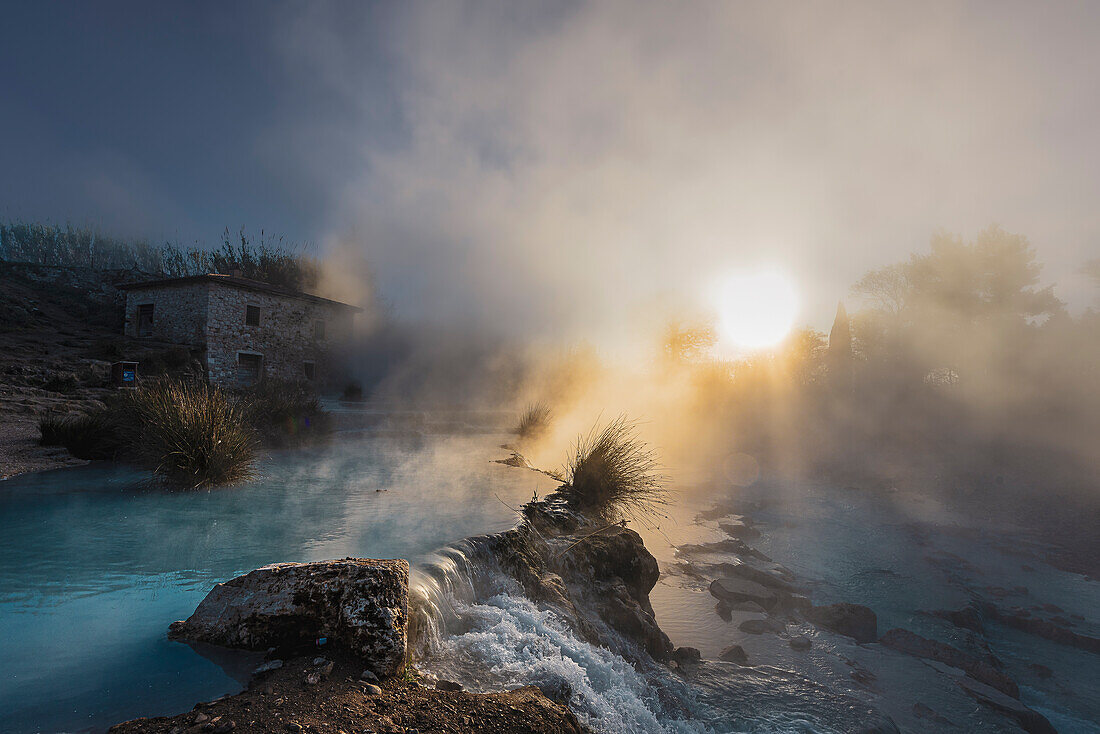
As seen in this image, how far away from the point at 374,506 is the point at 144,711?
387cm

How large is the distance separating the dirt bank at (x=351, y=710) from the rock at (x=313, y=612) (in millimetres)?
138

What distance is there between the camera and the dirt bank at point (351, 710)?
2.16 meters

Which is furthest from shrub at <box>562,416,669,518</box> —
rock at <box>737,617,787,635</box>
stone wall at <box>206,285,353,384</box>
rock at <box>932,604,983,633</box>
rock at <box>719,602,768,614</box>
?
stone wall at <box>206,285,353,384</box>

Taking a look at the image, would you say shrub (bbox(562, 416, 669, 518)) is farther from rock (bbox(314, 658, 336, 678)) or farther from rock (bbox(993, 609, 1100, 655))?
rock (bbox(993, 609, 1100, 655))

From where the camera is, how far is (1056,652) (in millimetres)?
9148

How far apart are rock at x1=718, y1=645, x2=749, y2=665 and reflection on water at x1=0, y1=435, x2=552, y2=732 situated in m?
3.69

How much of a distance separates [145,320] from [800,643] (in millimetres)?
26734

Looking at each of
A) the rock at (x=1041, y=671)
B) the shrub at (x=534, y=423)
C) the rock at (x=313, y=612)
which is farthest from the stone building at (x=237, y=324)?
the rock at (x=1041, y=671)

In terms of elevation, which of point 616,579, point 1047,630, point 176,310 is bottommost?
point 1047,630

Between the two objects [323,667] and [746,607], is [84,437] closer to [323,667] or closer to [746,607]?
[323,667]

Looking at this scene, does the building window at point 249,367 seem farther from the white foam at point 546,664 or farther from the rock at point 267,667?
the rock at point 267,667

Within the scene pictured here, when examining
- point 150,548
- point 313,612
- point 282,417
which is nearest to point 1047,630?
point 313,612

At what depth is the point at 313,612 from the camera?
9.66ft

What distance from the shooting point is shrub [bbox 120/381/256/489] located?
6.79m
